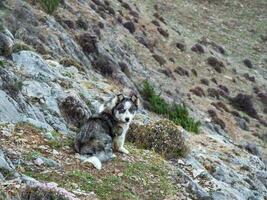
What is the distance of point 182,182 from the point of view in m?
14.8

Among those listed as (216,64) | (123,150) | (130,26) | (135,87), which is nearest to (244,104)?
(216,64)

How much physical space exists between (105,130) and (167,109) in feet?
52.7

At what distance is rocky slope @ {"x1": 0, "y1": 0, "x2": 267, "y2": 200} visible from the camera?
12.7 meters

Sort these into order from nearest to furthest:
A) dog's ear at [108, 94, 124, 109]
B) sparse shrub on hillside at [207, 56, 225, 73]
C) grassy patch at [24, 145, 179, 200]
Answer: grassy patch at [24, 145, 179, 200], dog's ear at [108, 94, 124, 109], sparse shrub on hillside at [207, 56, 225, 73]

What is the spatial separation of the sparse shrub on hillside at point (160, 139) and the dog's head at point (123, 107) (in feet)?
10.9

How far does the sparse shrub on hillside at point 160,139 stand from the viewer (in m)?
17.0

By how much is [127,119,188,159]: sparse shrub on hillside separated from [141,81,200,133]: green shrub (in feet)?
27.5

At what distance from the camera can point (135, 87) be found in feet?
106

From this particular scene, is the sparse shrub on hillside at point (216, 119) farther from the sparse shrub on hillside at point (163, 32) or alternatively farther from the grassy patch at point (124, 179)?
the grassy patch at point (124, 179)

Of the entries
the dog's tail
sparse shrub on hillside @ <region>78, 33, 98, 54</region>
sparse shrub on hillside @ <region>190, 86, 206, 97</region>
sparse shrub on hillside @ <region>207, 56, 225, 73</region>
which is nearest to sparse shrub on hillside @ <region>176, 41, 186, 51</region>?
sparse shrub on hillside @ <region>207, 56, 225, 73</region>

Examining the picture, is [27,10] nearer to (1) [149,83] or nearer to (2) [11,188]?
(1) [149,83]

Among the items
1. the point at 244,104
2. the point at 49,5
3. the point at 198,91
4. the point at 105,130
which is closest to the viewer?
the point at 105,130

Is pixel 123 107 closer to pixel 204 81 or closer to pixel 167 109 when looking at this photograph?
pixel 167 109

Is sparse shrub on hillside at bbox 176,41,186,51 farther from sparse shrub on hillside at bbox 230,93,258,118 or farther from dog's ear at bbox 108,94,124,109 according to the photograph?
dog's ear at bbox 108,94,124,109
